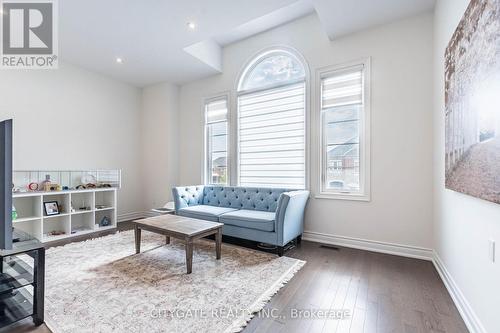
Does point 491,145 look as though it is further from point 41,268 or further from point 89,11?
point 89,11

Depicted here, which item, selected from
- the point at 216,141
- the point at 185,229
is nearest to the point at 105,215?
→ the point at 216,141

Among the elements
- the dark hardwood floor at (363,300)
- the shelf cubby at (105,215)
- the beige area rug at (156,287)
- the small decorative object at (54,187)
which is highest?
the small decorative object at (54,187)

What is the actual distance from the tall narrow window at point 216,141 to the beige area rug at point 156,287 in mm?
1755

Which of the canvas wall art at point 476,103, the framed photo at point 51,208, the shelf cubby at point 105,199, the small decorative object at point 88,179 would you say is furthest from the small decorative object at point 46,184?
the canvas wall art at point 476,103

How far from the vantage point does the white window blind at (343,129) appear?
332 centimetres

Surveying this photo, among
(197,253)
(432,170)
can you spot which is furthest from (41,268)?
(432,170)

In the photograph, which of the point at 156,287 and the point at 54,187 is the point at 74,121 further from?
the point at 156,287

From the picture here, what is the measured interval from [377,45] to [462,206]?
2.34m

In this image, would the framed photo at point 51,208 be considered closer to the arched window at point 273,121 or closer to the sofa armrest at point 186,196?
the sofa armrest at point 186,196

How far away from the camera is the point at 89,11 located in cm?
288

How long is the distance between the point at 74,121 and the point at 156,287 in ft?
12.4

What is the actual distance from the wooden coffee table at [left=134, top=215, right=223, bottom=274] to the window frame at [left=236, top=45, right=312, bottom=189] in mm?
1563

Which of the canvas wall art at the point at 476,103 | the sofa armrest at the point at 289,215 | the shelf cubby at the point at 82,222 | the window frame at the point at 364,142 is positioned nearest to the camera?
the canvas wall art at the point at 476,103

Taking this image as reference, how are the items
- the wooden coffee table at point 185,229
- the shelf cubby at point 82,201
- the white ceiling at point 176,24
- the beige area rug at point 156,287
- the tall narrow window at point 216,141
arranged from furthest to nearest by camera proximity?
the tall narrow window at point 216,141
the shelf cubby at point 82,201
the white ceiling at point 176,24
the wooden coffee table at point 185,229
the beige area rug at point 156,287
